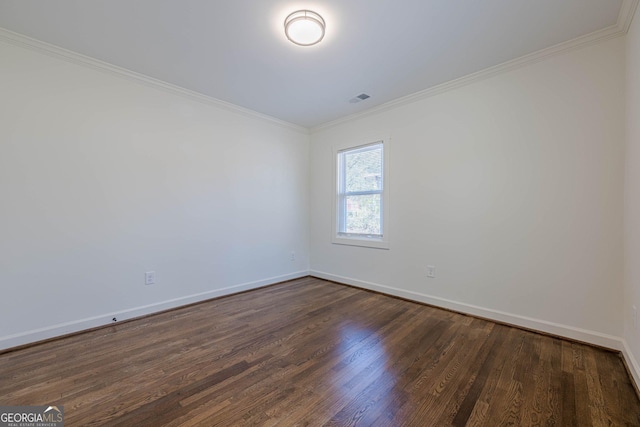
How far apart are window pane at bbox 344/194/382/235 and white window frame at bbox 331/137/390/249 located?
0.08 m

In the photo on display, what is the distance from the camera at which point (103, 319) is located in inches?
99.6

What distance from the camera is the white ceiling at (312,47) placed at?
6.13 ft

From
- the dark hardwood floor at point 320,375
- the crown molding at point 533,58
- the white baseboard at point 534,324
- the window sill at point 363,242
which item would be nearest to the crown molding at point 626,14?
the crown molding at point 533,58

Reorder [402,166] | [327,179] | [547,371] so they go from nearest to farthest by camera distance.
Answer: [547,371] → [402,166] → [327,179]

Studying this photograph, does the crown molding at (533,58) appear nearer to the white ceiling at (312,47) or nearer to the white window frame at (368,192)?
the white ceiling at (312,47)

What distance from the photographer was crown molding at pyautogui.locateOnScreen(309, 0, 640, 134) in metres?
1.94

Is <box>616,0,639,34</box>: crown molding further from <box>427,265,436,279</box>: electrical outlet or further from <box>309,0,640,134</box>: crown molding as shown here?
<box>427,265,436,279</box>: electrical outlet

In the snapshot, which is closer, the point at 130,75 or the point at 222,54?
the point at 222,54

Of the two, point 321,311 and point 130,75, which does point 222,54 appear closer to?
point 130,75

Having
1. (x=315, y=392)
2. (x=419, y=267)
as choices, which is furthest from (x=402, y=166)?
(x=315, y=392)

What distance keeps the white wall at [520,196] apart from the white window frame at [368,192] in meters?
0.11

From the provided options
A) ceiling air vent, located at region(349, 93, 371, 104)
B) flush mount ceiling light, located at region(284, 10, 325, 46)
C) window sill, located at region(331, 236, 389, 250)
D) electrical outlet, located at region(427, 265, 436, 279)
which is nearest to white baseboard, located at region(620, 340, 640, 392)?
electrical outlet, located at region(427, 265, 436, 279)

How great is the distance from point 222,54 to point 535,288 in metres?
3.65

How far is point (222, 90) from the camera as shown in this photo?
312cm
